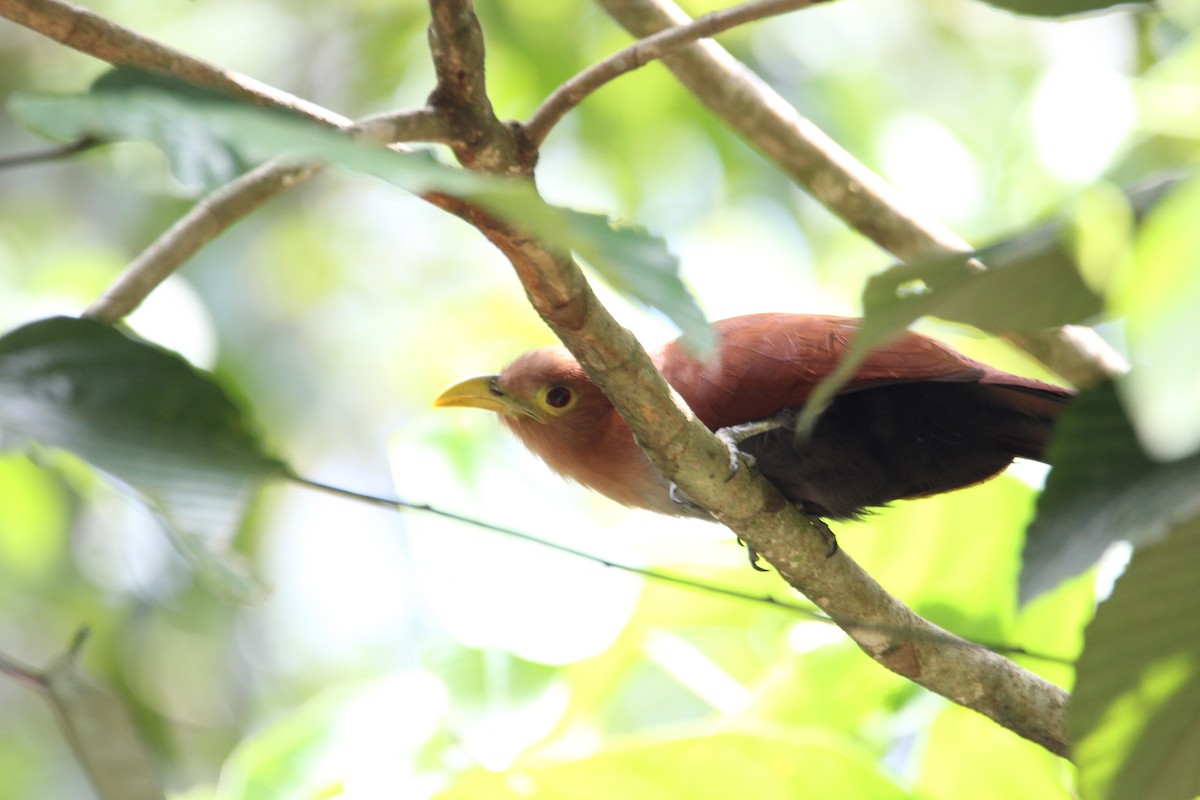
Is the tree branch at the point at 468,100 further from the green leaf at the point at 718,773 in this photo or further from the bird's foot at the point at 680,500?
the bird's foot at the point at 680,500

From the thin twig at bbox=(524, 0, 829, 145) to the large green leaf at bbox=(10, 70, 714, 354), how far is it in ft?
1.68

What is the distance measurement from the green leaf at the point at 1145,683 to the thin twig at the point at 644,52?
0.75 m

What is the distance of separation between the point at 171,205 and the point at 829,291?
3300 mm

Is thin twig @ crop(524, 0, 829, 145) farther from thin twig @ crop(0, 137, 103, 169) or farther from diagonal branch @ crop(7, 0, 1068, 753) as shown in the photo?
thin twig @ crop(0, 137, 103, 169)

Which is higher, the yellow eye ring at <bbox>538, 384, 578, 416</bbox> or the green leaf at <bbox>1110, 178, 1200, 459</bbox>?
the yellow eye ring at <bbox>538, 384, 578, 416</bbox>

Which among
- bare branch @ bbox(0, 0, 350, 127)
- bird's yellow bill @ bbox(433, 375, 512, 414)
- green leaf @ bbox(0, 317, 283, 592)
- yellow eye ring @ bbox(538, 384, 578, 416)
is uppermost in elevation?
bird's yellow bill @ bbox(433, 375, 512, 414)

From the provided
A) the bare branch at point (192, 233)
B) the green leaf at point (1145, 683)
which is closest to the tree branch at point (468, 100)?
the bare branch at point (192, 233)

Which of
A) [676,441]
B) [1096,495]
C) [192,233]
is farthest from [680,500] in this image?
[1096,495]

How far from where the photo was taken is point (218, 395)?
90 cm

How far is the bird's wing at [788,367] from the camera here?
2236 millimetres

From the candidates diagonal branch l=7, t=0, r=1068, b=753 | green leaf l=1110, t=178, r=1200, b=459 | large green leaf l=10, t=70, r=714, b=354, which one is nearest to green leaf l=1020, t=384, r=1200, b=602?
green leaf l=1110, t=178, r=1200, b=459

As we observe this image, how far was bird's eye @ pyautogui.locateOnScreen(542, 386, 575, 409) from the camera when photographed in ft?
8.89

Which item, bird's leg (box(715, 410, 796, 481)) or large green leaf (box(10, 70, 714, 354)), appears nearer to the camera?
large green leaf (box(10, 70, 714, 354))

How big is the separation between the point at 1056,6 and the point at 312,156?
75cm
